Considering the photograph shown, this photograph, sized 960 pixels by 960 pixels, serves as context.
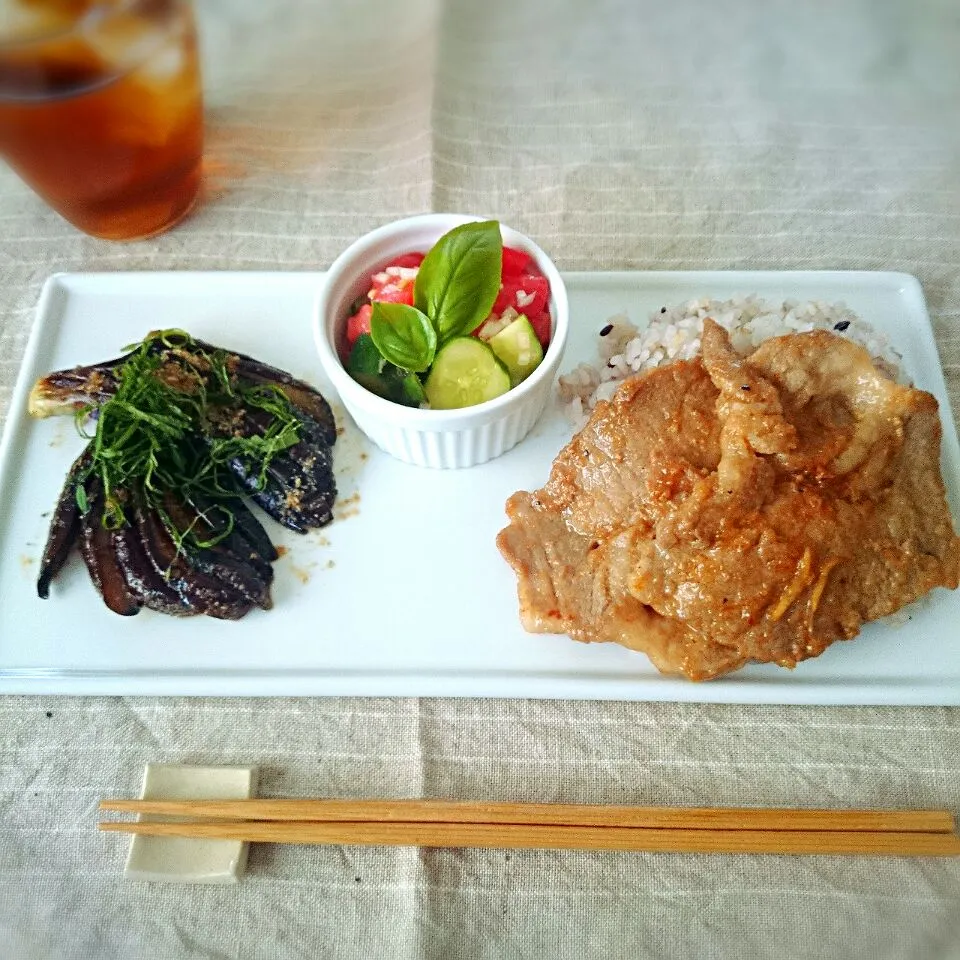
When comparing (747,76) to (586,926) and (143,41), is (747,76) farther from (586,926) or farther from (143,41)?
(586,926)

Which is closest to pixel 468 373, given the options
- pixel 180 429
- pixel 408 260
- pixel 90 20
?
pixel 408 260

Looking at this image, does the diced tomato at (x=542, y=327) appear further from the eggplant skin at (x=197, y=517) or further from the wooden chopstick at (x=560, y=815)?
the wooden chopstick at (x=560, y=815)

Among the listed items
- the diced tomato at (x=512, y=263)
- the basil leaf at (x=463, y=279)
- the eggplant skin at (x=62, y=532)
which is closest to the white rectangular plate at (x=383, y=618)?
the eggplant skin at (x=62, y=532)

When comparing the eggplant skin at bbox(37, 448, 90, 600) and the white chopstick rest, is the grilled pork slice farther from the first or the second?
the eggplant skin at bbox(37, 448, 90, 600)

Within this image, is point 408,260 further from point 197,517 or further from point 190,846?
point 190,846

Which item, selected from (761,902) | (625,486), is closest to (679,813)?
(761,902)

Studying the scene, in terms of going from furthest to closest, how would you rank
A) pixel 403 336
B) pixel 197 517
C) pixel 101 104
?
pixel 101 104 → pixel 197 517 → pixel 403 336

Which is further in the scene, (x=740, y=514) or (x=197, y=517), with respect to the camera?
(x=197, y=517)
